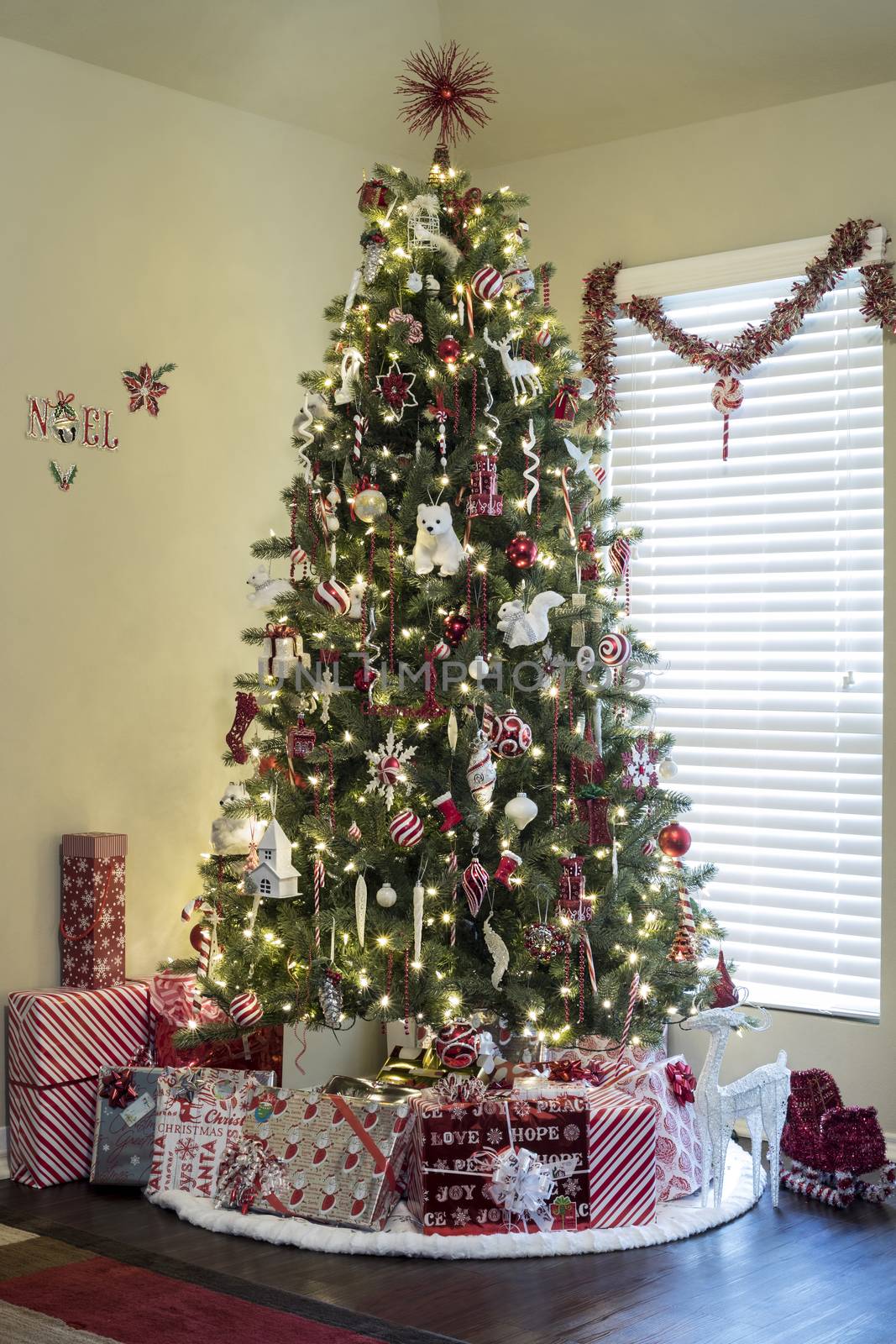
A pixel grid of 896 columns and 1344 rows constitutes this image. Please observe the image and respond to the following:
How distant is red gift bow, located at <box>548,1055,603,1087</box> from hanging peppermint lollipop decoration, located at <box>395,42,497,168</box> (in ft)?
7.38

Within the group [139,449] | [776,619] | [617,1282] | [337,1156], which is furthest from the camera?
[776,619]

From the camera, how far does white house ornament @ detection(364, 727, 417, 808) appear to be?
3.28 m

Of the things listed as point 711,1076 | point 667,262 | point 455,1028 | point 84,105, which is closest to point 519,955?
point 455,1028

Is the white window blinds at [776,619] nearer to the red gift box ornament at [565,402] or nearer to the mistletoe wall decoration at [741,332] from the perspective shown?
the mistletoe wall decoration at [741,332]

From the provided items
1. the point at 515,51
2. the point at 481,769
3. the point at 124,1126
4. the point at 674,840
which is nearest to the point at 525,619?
the point at 481,769

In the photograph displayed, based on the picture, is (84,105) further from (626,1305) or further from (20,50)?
(626,1305)

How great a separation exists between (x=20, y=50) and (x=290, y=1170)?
2874 mm

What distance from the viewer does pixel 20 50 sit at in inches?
142

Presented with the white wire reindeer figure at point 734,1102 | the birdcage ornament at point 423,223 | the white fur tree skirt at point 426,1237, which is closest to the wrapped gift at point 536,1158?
the white fur tree skirt at point 426,1237

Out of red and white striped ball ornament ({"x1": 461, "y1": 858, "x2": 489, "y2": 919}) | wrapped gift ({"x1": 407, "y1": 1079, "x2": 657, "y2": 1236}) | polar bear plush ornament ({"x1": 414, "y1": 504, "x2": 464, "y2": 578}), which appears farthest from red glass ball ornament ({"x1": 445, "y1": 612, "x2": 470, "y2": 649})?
wrapped gift ({"x1": 407, "y1": 1079, "x2": 657, "y2": 1236})

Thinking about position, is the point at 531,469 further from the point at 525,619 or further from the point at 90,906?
the point at 90,906

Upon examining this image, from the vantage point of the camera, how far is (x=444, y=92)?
11.5ft

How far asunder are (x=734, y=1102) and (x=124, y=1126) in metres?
1.47

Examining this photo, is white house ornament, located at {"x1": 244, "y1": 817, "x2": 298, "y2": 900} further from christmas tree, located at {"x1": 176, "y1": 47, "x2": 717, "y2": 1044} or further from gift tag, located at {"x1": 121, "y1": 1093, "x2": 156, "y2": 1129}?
gift tag, located at {"x1": 121, "y1": 1093, "x2": 156, "y2": 1129}
